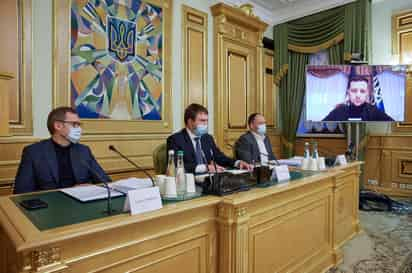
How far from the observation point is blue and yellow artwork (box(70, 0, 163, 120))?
9.36ft

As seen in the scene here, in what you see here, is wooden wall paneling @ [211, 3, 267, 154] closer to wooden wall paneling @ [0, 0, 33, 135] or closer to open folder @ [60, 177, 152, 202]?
wooden wall paneling @ [0, 0, 33, 135]

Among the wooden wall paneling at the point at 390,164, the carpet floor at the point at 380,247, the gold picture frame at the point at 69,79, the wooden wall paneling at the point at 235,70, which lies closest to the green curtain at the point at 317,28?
the wooden wall paneling at the point at 235,70

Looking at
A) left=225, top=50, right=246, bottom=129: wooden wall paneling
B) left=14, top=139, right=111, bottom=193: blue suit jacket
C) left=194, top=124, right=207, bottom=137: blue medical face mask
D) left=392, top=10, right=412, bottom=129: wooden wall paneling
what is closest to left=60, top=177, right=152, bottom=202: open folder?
left=14, top=139, right=111, bottom=193: blue suit jacket

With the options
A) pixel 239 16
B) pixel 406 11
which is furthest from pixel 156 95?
pixel 406 11

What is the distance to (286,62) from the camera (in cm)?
507

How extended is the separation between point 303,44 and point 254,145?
2.88m

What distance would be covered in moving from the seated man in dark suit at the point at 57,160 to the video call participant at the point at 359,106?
3.39m

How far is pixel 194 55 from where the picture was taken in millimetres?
3924

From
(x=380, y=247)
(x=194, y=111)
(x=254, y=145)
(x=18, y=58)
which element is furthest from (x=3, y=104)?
(x=380, y=247)

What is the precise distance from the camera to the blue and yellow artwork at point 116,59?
9.36 feet

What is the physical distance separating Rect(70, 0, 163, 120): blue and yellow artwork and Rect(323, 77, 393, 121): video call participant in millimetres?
2504

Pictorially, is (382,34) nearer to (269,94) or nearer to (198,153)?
(269,94)

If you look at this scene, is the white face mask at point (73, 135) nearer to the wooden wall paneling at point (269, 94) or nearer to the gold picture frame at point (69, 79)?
the gold picture frame at point (69, 79)

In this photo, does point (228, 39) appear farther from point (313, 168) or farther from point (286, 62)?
point (313, 168)
